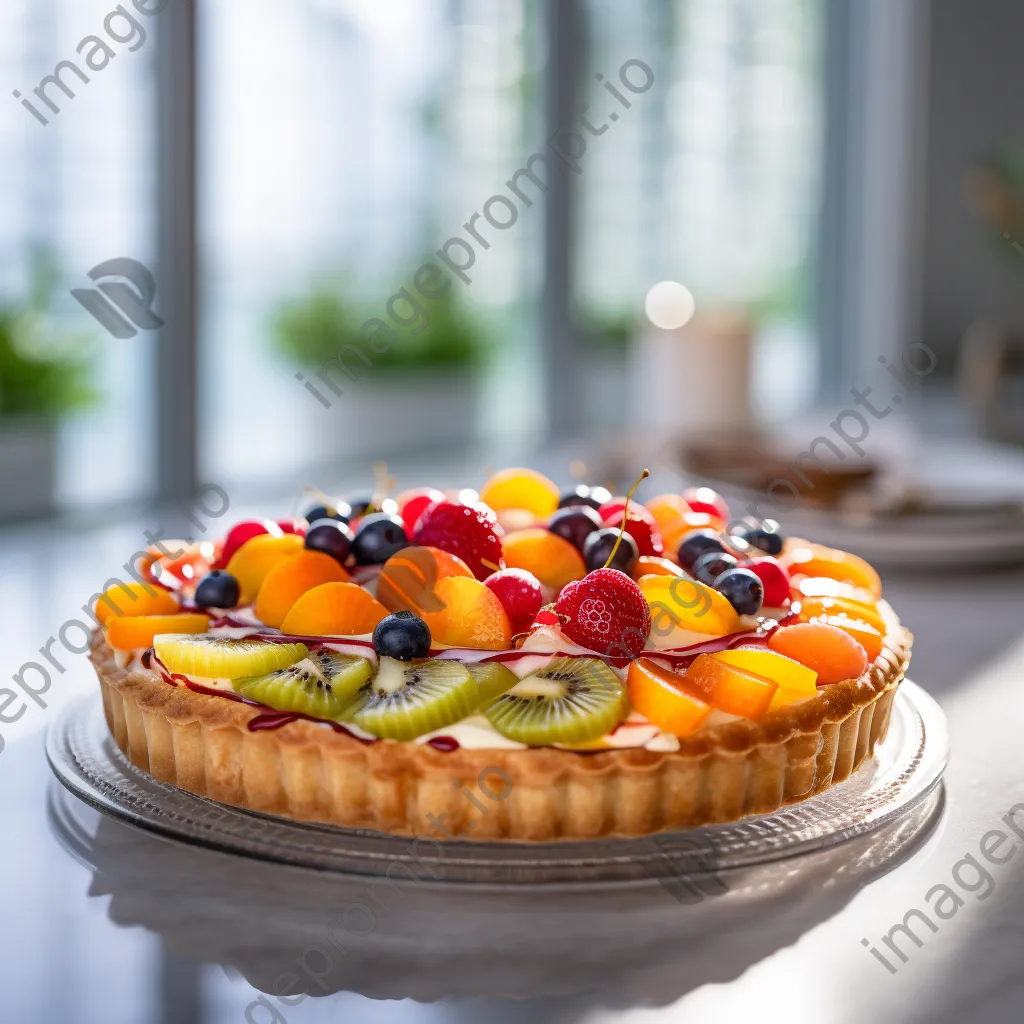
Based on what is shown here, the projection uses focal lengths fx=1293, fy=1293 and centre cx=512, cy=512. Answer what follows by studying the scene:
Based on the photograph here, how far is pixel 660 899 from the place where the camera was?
1013mm

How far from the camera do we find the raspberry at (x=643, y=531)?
1.44 metres

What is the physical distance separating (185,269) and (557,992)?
220 cm

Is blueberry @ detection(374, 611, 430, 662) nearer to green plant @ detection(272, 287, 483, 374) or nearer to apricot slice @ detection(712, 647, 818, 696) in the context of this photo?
apricot slice @ detection(712, 647, 818, 696)

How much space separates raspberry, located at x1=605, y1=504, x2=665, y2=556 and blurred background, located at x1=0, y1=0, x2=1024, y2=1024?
0.78 ft

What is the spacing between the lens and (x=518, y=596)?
4.07ft

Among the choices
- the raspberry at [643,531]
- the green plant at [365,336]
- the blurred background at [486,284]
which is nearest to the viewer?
the raspberry at [643,531]

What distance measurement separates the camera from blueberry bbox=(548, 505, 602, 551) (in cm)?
144

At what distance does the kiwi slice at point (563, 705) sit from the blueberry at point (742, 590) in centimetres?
20

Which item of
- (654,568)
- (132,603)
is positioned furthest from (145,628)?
(654,568)

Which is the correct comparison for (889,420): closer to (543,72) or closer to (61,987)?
(543,72)

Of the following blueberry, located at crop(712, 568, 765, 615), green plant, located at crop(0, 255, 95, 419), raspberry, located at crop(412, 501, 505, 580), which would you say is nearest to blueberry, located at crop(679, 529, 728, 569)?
blueberry, located at crop(712, 568, 765, 615)

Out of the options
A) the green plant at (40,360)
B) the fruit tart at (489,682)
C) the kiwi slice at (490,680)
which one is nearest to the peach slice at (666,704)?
the fruit tart at (489,682)

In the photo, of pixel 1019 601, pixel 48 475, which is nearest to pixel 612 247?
pixel 48 475

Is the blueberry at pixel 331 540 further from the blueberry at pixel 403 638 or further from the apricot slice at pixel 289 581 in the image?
the blueberry at pixel 403 638
